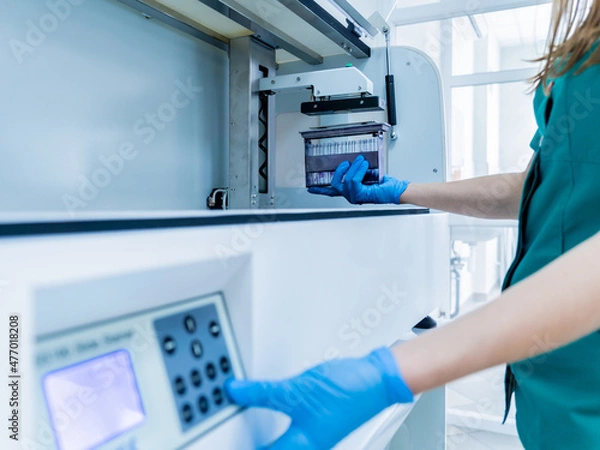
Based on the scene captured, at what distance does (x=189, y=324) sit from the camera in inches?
21.4

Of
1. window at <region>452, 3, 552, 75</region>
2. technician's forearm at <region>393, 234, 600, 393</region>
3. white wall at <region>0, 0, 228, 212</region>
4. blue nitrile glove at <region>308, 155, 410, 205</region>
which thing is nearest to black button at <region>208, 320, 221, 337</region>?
technician's forearm at <region>393, 234, 600, 393</region>

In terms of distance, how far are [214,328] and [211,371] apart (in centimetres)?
5

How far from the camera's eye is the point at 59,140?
3.61 ft

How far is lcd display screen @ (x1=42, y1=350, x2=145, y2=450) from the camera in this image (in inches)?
16.3

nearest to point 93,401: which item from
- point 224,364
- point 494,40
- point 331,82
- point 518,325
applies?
point 224,364

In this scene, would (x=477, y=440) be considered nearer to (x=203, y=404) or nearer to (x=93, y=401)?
(x=203, y=404)

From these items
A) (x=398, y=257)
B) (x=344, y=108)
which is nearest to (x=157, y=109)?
(x=344, y=108)

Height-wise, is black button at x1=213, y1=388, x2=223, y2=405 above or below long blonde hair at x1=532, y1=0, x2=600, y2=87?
below

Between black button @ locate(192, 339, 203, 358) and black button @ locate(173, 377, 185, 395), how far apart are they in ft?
0.11

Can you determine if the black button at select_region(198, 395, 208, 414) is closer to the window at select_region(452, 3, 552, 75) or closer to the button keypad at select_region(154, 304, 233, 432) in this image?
the button keypad at select_region(154, 304, 233, 432)

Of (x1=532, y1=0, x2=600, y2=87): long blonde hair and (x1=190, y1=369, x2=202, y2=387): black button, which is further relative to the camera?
(x1=532, y1=0, x2=600, y2=87): long blonde hair

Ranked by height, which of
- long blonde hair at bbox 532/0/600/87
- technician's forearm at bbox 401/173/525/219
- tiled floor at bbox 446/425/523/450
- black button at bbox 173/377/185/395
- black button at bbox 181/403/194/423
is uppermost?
long blonde hair at bbox 532/0/600/87

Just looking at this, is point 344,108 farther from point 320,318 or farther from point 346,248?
→ point 320,318

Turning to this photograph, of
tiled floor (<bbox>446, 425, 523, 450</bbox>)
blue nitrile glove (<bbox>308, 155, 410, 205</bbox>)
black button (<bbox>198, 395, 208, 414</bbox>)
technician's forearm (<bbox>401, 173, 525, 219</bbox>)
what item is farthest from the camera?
tiled floor (<bbox>446, 425, 523, 450</bbox>)
